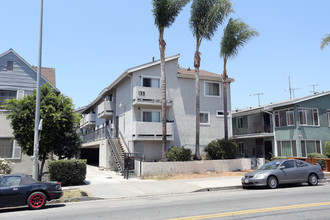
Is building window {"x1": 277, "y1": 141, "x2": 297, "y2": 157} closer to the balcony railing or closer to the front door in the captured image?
the balcony railing

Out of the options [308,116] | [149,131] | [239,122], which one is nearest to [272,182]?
[149,131]

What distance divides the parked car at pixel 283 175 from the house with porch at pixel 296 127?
42.3 ft

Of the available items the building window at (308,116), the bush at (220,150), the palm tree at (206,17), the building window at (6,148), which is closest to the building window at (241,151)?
the building window at (308,116)

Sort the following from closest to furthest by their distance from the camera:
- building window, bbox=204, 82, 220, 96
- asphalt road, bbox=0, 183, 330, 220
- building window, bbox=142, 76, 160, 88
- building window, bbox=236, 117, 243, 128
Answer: asphalt road, bbox=0, 183, 330, 220 < building window, bbox=142, 76, 160, 88 < building window, bbox=204, 82, 220, 96 < building window, bbox=236, 117, 243, 128

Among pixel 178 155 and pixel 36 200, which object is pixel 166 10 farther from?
pixel 36 200

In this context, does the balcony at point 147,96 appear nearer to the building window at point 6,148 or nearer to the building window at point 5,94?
the building window at point 5,94

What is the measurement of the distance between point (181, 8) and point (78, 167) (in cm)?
1441

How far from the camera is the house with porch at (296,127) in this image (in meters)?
27.1

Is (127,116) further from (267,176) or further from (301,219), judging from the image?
(301,219)

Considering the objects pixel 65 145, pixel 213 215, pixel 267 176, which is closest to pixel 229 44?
pixel 267 176

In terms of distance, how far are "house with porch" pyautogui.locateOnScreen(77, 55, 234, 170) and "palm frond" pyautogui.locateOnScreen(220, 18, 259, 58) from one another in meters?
3.25

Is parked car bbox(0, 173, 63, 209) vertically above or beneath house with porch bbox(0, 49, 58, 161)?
beneath

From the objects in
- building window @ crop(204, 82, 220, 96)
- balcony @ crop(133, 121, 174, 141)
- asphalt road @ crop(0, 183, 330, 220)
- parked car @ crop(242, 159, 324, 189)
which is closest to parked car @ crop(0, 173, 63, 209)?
asphalt road @ crop(0, 183, 330, 220)

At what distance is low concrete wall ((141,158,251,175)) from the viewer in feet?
63.9
